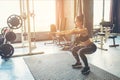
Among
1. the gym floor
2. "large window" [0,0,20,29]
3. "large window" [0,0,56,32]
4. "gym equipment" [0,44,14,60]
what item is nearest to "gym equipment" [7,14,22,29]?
"gym equipment" [0,44,14,60]

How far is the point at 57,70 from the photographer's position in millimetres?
4059

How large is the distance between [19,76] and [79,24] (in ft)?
5.55

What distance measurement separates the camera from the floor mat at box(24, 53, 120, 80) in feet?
11.8

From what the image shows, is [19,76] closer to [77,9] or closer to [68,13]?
[77,9]

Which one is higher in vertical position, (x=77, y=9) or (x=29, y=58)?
(x=77, y=9)

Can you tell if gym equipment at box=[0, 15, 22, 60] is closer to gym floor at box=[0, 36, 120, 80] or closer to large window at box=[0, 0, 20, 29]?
gym floor at box=[0, 36, 120, 80]

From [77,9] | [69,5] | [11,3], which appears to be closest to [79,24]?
[77,9]

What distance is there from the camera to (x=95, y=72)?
12.7 ft

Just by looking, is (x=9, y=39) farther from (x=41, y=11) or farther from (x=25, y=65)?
(x=41, y=11)

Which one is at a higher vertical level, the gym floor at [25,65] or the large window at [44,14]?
the large window at [44,14]

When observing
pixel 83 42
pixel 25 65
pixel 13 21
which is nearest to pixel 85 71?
pixel 83 42

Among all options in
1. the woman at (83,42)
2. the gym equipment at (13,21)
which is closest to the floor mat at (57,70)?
the woman at (83,42)

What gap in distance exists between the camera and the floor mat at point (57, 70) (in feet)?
11.8

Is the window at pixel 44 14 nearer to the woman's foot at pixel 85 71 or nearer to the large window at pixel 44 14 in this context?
the large window at pixel 44 14
